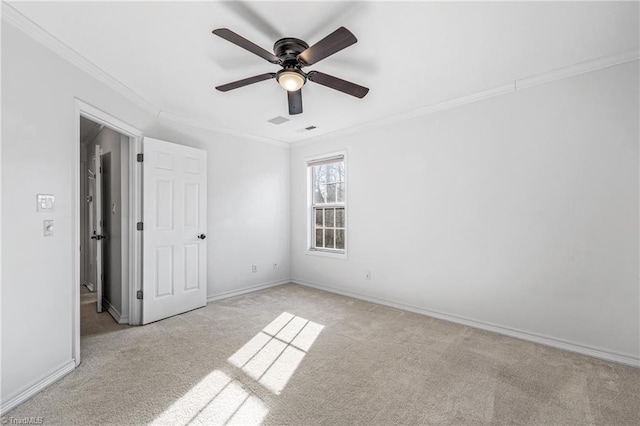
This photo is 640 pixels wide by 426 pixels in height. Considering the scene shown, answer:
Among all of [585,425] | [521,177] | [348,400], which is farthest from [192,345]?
[521,177]

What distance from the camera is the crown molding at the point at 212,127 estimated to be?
3837 millimetres

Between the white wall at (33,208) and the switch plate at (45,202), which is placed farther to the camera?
the switch plate at (45,202)

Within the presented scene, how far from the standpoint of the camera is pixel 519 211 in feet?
9.93

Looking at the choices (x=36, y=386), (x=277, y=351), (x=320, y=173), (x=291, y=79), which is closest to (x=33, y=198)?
(x=36, y=386)

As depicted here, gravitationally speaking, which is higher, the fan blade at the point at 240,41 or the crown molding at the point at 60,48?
the crown molding at the point at 60,48

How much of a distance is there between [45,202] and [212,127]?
2.43m

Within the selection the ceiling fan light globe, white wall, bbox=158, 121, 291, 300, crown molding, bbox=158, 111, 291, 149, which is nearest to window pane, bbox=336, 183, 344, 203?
white wall, bbox=158, 121, 291, 300

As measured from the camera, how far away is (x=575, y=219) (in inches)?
108

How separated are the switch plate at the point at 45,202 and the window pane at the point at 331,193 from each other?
11.1ft

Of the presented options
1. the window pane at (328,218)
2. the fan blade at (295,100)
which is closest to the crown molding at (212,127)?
the window pane at (328,218)

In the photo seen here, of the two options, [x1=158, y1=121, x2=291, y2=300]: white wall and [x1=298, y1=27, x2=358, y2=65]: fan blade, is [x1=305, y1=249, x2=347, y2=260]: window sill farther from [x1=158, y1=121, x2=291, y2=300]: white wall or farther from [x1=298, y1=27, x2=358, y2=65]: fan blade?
[x1=298, y1=27, x2=358, y2=65]: fan blade

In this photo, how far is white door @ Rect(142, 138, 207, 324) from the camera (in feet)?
11.2

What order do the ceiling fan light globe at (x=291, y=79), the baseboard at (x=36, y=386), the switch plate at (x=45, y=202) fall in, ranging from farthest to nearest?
the ceiling fan light globe at (x=291, y=79) < the switch plate at (x=45, y=202) < the baseboard at (x=36, y=386)

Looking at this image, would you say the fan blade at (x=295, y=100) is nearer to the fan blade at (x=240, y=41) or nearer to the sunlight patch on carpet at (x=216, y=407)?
the fan blade at (x=240, y=41)
